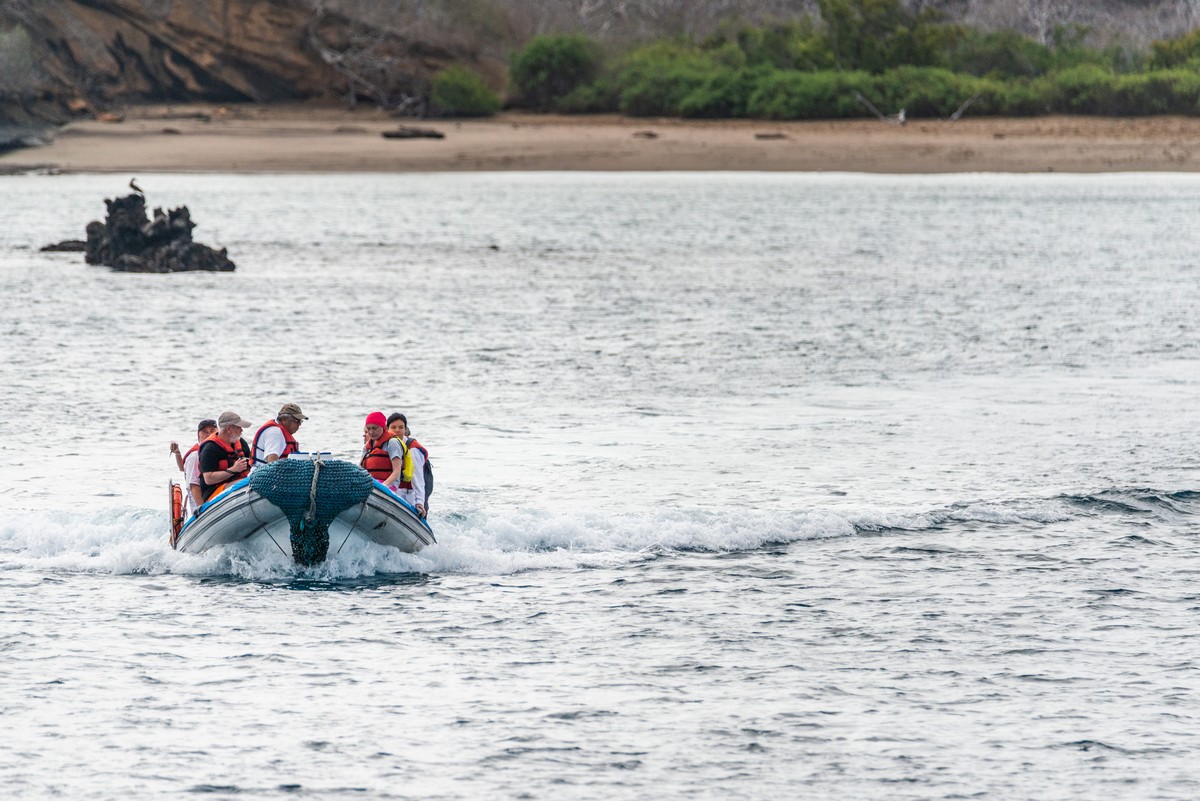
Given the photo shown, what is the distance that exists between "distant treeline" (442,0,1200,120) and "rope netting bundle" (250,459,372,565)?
64491mm

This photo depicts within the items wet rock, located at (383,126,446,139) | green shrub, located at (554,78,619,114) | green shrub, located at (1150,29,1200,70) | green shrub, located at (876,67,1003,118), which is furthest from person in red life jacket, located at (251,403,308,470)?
green shrub, located at (1150,29,1200,70)

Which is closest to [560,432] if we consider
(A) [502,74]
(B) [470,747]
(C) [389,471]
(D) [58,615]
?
(C) [389,471]

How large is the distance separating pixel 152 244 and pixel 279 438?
32.4 meters

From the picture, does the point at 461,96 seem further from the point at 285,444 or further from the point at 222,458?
the point at 285,444

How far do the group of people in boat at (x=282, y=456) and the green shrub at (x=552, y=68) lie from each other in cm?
6803

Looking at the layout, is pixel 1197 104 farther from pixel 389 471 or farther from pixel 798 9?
pixel 389 471

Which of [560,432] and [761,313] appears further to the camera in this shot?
[761,313]

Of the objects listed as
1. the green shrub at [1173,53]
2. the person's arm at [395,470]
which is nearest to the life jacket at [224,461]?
the person's arm at [395,470]

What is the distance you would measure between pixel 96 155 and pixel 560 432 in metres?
54.4

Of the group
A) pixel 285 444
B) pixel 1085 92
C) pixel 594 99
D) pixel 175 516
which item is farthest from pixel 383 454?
pixel 594 99

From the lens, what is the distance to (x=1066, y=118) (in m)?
77.8

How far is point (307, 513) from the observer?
17484mm

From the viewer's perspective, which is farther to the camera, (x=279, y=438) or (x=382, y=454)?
(x=382, y=454)

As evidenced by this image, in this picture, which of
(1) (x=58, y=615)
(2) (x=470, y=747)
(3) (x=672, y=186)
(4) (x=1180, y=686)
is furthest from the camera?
(3) (x=672, y=186)
